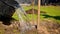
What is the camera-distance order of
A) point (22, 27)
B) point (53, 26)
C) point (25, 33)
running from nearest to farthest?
point (25, 33), point (22, 27), point (53, 26)

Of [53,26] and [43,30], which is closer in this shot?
[43,30]

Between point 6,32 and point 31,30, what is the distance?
109 centimetres

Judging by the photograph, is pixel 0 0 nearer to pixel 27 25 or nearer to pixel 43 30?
pixel 27 25

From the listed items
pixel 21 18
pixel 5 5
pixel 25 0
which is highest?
pixel 5 5

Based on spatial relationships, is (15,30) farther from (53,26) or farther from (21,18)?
(53,26)

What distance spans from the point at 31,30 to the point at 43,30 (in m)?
0.73

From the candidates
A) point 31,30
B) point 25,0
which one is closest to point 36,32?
point 31,30

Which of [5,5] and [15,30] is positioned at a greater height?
[5,5]

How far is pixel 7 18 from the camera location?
35.0 ft

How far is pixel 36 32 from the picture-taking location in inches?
336

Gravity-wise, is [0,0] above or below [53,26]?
above

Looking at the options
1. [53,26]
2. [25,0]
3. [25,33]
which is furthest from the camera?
[25,0]

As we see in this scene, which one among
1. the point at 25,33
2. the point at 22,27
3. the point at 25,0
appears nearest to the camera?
the point at 25,33

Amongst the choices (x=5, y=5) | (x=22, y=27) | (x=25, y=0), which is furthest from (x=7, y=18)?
(x=25, y=0)
